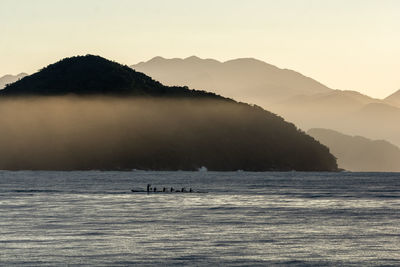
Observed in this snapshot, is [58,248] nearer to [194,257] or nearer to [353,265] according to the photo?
[194,257]

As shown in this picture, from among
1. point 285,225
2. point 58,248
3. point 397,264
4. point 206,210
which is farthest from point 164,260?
point 206,210

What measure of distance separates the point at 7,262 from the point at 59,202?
81459 mm

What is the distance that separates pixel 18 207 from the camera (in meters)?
132

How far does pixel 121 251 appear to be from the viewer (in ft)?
242

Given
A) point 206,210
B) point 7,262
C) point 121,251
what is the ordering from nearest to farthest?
point 7,262 < point 121,251 < point 206,210

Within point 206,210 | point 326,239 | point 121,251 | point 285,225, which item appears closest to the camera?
point 121,251

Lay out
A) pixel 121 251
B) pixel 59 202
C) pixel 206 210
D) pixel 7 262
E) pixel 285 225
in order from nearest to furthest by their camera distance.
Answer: pixel 7 262 < pixel 121 251 < pixel 285 225 < pixel 206 210 < pixel 59 202

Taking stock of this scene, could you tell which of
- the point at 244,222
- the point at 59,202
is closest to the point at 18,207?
the point at 59,202

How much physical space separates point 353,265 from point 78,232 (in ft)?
108

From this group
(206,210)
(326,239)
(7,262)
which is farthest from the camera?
(206,210)

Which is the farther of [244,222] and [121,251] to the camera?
[244,222]

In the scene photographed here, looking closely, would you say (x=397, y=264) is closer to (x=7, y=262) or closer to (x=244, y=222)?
(x=7, y=262)

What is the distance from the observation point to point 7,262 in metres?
66.6

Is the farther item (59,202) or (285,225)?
(59,202)
